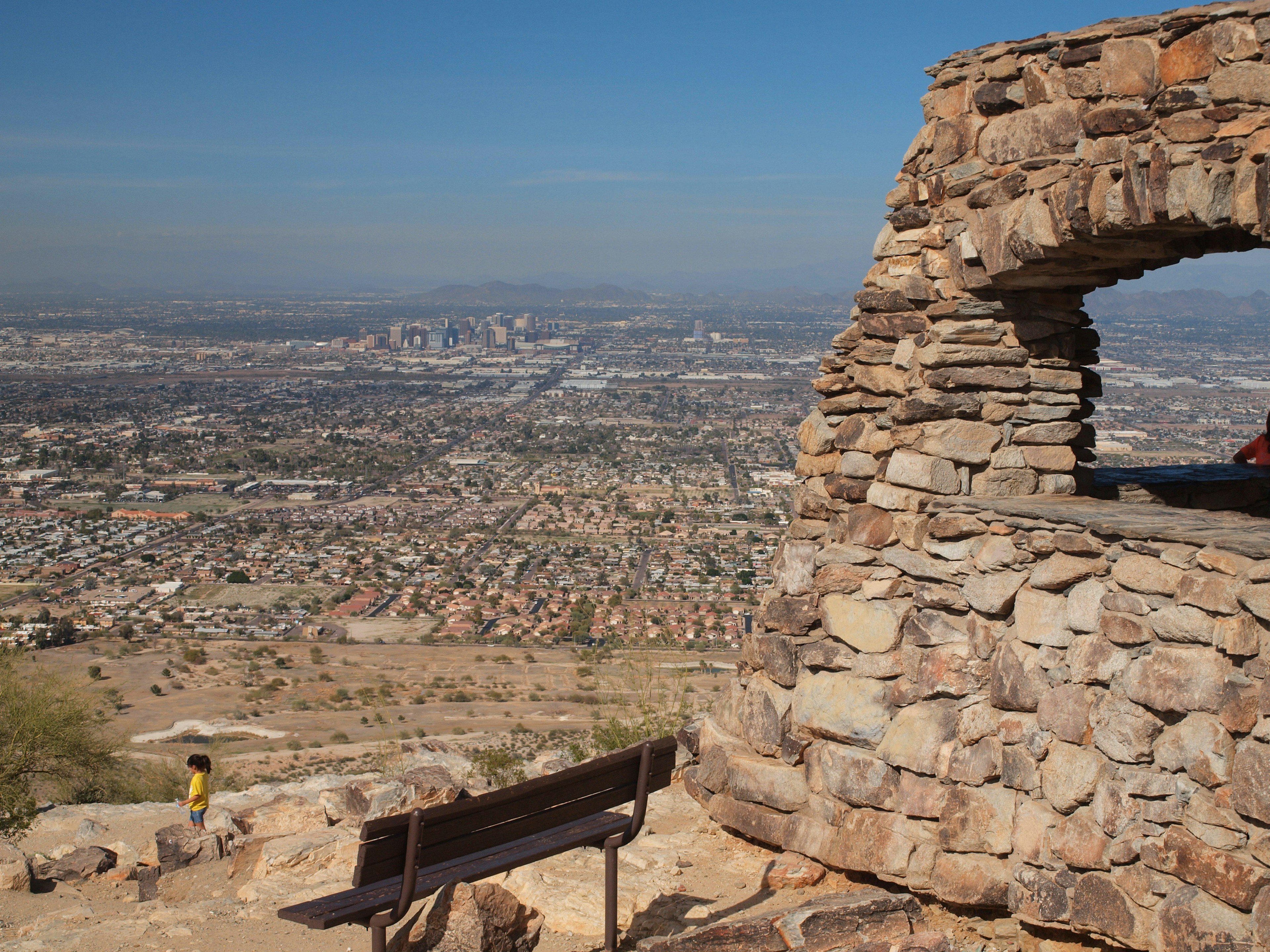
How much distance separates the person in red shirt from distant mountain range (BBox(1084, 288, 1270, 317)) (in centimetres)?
5097

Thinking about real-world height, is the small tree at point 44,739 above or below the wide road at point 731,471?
above

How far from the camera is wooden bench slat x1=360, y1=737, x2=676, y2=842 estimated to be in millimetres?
3693

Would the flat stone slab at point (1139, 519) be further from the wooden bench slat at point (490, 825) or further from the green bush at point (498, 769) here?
the green bush at point (498, 769)

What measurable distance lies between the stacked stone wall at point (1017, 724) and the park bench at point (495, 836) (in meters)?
0.75

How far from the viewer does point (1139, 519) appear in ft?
13.4

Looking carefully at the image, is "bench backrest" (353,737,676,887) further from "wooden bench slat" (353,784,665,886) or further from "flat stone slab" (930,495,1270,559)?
"flat stone slab" (930,495,1270,559)

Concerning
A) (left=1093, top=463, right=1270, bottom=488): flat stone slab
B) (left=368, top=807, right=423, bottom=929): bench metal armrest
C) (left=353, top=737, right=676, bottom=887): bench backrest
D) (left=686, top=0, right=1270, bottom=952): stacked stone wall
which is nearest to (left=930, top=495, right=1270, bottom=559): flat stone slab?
(left=686, top=0, right=1270, bottom=952): stacked stone wall

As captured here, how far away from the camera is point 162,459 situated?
53.7 meters

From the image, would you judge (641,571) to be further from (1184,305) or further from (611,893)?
(1184,305)

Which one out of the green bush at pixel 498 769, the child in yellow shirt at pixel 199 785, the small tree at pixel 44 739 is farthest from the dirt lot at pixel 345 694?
the child in yellow shirt at pixel 199 785

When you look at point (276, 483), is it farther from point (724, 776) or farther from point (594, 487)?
point (724, 776)

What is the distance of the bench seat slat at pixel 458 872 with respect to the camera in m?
3.62

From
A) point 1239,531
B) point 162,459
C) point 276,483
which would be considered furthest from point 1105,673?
point 162,459

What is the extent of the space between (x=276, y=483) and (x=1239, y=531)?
157 feet
